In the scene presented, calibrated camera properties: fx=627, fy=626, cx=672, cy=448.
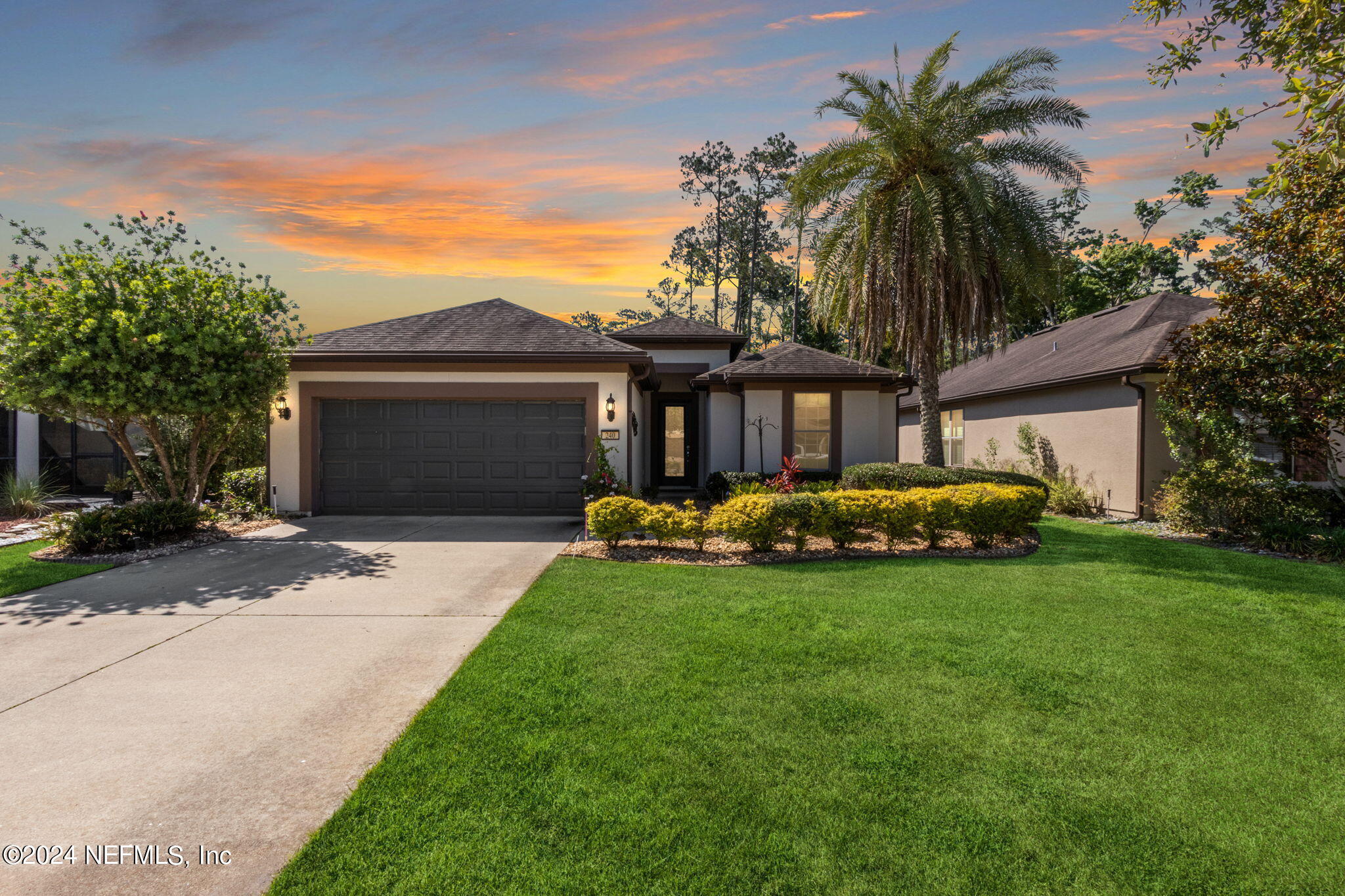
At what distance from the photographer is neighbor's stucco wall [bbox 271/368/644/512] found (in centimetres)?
1195

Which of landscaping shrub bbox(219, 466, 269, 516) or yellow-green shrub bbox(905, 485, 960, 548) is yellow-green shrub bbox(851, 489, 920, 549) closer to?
yellow-green shrub bbox(905, 485, 960, 548)

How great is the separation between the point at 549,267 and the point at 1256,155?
1571 centimetres

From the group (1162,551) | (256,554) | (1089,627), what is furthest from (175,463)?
(1162,551)

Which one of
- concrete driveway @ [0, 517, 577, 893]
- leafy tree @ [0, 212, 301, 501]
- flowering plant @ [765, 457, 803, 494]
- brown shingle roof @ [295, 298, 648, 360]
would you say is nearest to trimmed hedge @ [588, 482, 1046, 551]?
concrete driveway @ [0, 517, 577, 893]

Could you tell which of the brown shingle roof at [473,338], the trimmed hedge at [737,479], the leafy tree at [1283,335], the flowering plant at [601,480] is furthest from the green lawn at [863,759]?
the trimmed hedge at [737,479]

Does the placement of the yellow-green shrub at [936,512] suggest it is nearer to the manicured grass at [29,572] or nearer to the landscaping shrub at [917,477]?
the landscaping shrub at [917,477]

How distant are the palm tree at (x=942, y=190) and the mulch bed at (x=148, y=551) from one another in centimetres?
1169

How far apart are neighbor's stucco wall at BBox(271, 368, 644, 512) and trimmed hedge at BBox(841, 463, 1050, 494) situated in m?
4.69

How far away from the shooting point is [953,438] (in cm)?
2038

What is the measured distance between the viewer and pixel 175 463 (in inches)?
496

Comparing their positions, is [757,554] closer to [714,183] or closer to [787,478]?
[787,478]

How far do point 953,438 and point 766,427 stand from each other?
9.24 meters

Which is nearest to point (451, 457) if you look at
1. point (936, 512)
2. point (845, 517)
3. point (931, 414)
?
point (845, 517)

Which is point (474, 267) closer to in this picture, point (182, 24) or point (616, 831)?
point (182, 24)
